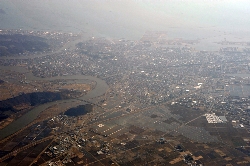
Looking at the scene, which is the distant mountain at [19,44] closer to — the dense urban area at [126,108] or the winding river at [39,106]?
the dense urban area at [126,108]

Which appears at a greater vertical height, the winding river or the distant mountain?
the distant mountain

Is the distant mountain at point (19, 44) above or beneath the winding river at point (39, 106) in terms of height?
above

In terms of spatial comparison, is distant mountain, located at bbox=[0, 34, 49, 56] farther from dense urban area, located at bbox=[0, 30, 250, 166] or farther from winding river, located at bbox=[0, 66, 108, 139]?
winding river, located at bbox=[0, 66, 108, 139]

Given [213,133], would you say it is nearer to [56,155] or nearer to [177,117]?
[177,117]

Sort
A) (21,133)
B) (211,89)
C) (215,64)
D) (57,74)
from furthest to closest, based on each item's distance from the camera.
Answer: (215,64) → (57,74) → (211,89) → (21,133)

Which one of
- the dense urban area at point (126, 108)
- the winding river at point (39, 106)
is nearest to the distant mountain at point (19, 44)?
the dense urban area at point (126, 108)

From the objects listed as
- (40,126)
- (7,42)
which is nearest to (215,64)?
(40,126)

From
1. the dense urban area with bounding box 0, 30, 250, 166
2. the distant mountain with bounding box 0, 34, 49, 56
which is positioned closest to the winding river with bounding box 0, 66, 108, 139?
the dense urban area with bounding box 0, 30, 250, 166

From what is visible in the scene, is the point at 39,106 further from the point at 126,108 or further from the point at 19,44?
the point at 19,44
